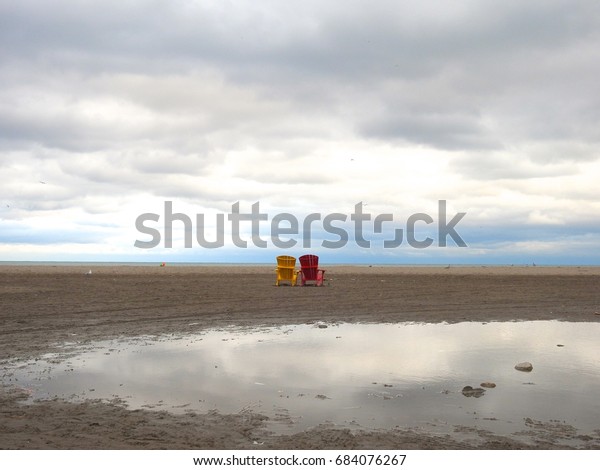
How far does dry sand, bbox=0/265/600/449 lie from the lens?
4668mm

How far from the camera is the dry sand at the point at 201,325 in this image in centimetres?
467

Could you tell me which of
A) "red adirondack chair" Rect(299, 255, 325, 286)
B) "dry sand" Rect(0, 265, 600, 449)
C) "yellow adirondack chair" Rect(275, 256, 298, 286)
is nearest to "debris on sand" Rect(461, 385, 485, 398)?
"dry sand" Rect(0, 265, 600, 449)

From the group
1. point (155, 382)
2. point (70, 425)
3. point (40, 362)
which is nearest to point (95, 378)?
point (155, 382)

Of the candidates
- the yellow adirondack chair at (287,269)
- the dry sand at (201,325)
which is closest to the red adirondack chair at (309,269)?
the yellow adirondack chair at (287,269)

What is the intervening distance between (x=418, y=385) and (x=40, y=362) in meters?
5.02

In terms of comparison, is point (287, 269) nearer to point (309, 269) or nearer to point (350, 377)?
point (309, 269)

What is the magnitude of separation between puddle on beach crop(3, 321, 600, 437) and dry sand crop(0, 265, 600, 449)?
1.03 feet

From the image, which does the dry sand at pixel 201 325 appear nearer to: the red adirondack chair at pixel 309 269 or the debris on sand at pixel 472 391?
the debris on sand at pixel 472 391

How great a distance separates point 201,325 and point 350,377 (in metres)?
5.35

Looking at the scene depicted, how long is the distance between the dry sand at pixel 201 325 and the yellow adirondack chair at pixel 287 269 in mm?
1638

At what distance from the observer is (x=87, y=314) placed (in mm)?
13094

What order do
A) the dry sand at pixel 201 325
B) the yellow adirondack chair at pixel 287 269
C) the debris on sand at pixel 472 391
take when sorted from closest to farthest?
the dry sand at pixel 201 325
the debris on sand at pixel 472 391
the yellow adirondack chair at pixel 287 269
